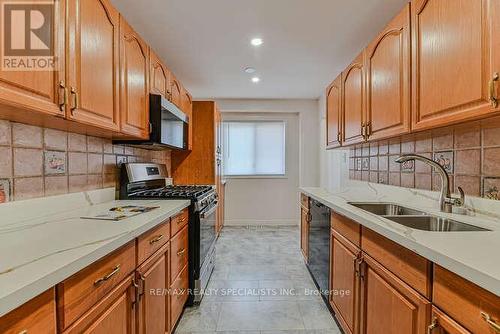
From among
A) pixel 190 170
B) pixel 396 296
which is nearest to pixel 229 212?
pixel 190 170

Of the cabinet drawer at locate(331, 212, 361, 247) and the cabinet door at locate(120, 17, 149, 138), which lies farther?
the cabinet door at locate(120, 17, 149, 138)

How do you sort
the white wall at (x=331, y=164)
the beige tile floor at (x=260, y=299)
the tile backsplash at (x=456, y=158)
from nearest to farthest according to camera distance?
1. the tile backsplash at (x=456, y=158)
2. the beige tile floor at (x=260, y=299)
3. the white wall at (x=331, y=164)

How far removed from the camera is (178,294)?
182 cm

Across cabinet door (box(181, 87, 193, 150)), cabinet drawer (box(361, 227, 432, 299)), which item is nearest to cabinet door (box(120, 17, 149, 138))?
cabinet door (box(181, 87, 193, 150))

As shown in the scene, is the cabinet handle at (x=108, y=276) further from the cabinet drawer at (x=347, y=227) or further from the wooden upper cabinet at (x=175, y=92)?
the wooden upper cabinet at (x=175, y=92)

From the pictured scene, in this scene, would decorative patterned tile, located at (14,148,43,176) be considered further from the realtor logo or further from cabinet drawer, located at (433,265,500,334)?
cabinet drawer, located at (433,265,500,334)

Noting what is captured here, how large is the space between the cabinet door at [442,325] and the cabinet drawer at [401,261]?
2.3 inches

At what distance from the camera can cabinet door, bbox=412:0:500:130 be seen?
3.36 feet

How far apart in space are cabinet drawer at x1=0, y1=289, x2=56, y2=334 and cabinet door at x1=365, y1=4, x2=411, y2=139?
5.76 ft

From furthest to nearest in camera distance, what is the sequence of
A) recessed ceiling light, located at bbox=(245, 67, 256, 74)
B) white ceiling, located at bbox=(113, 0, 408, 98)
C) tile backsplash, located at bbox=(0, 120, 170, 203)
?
recessed ceiling light, located at bbox=(245, 67, 256, 74) < white ceiling, located at bbox=(113, 0, 408, 98) < tile backsplash, located at bbox=(0, 120, 170, 203)

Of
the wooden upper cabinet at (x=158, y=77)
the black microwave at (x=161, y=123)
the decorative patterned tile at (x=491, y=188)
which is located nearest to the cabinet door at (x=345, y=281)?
the decorative patterned tile at (x=491, y=188)

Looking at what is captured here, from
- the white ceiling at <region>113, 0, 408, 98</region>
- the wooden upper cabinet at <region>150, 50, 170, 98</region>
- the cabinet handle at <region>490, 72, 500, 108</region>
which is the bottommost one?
the cabinet handle at <region>490, 72, 500, 108</region>

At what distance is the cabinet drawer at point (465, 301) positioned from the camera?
669 millimetres

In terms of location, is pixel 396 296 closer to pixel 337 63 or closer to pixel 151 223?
pixel 151 223
